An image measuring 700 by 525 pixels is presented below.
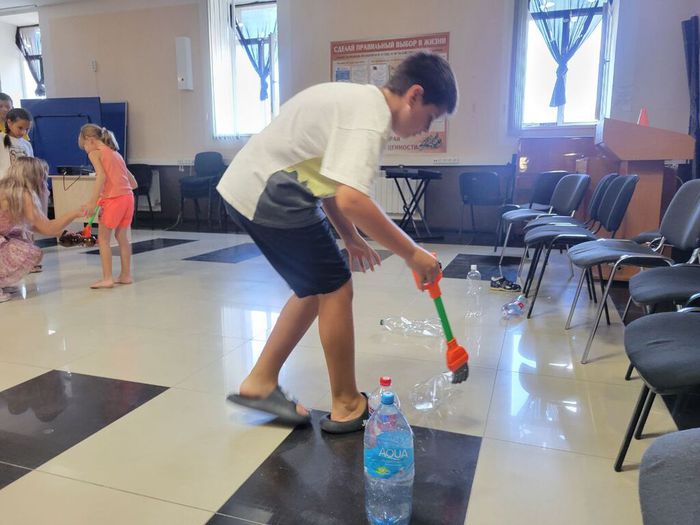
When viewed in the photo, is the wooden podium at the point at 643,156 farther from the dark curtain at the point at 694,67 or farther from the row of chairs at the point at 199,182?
the row of chairs at the point at 199,182

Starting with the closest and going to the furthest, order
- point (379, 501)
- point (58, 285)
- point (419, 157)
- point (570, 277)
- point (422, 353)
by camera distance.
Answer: point (379, 501) → point (422, 353) → point (58, 285) → point (570, 277) → point (419, 157)

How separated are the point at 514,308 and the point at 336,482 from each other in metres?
1.80

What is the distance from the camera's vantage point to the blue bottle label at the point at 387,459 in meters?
1.18

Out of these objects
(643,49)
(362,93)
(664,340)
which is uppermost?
(643,49)

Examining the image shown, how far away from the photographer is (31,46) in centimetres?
889

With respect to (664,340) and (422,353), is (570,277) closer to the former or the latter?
(422,353)

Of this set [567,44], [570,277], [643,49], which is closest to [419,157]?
[567,44]

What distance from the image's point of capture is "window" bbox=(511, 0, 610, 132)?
5.82 m

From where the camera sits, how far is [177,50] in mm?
7184

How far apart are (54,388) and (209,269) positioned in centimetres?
218

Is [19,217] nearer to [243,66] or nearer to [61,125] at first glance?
[243,66]

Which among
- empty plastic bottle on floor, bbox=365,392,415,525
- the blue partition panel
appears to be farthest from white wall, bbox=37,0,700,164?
empty plastic bottle on floor, bbox=365,392,415,525

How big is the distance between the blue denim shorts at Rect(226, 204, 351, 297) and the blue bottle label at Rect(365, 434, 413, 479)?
458 mm

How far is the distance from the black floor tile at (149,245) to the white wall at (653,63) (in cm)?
481
